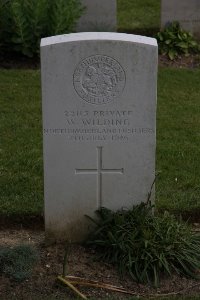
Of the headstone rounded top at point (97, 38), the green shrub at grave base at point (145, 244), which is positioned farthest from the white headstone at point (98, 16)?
the green shrub at grave base at point (145, 244)

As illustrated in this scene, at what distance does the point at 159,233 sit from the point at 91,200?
0.55 m

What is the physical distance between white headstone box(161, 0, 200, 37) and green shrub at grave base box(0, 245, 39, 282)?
244 inches

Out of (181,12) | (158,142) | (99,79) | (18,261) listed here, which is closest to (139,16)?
(181,12)

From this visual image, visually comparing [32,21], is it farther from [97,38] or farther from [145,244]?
[145,244]

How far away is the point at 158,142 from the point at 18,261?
2.88 m

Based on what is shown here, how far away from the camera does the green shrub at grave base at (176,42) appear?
1016 cm

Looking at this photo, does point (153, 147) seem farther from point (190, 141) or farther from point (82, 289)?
point (190, 141)

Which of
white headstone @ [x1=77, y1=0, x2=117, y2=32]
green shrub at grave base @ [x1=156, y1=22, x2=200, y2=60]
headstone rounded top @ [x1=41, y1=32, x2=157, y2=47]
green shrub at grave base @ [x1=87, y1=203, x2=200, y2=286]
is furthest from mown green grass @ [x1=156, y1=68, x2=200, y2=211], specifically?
headstone rounded top @ [x1=41, y1=32, x2=157, y2=47]

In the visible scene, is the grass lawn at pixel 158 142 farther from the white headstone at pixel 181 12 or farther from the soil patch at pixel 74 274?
the white headstone at pixel 181 12

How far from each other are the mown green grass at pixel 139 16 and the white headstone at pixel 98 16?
0.70 m

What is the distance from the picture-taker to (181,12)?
34.2ft

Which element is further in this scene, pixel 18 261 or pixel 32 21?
pixel 32 21

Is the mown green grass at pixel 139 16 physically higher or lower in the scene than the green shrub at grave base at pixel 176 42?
higher

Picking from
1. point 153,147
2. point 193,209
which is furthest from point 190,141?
point 153,147
